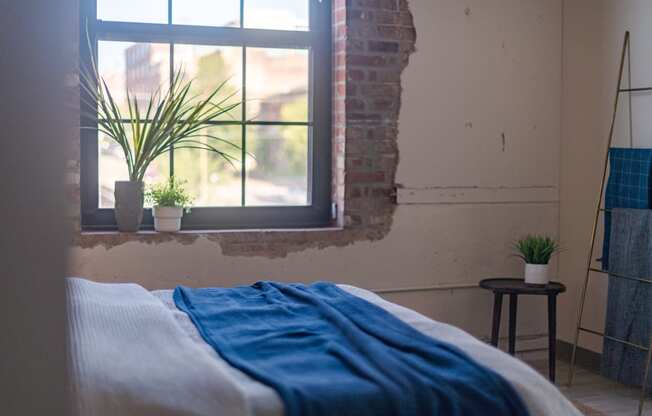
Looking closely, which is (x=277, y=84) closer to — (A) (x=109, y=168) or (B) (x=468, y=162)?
(A) (x=109, y=168)

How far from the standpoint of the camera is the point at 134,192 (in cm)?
422

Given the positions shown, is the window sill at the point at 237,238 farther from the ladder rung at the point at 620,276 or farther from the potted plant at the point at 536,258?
the ladder rung at the point at 620,276

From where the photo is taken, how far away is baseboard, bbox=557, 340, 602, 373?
4.84m

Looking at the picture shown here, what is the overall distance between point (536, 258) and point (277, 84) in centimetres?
168

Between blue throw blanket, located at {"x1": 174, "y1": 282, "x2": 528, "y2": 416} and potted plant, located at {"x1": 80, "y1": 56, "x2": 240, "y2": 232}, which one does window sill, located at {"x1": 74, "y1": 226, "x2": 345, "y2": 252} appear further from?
blue throw blanket, located at {"x1": 174, "y1": 282, "x2": 528, "y2": 416}

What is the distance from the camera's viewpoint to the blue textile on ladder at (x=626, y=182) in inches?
170

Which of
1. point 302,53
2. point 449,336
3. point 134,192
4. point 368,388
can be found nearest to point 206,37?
point 302,53

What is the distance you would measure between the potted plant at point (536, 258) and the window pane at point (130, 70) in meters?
2.10

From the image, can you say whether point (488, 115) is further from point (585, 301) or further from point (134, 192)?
point (134, 192)

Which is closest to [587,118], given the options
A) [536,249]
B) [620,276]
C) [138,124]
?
[536,249]

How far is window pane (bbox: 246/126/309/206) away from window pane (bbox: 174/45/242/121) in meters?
0.19

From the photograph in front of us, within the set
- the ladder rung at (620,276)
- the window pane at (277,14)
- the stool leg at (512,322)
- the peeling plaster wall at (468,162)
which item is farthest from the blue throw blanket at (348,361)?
the window pane at (277,14)

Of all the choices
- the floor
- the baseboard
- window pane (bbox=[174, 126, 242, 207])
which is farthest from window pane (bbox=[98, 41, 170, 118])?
the baseboard

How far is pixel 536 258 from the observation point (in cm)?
461
